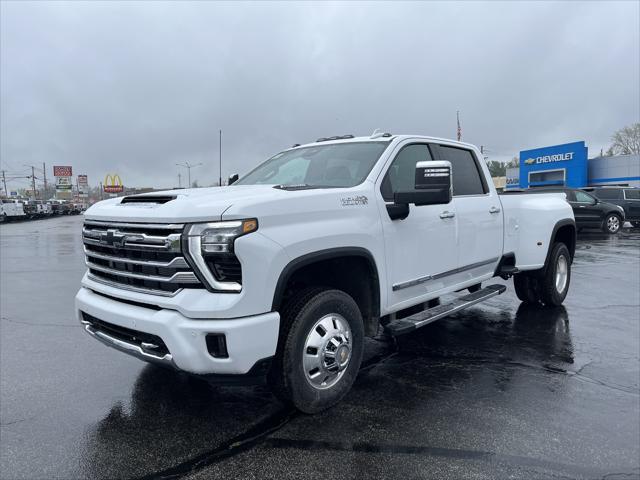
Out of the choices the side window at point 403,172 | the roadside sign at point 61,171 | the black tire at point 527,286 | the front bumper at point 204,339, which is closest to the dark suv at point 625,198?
the black tire at point 527,286

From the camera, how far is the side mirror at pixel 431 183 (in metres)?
3.54

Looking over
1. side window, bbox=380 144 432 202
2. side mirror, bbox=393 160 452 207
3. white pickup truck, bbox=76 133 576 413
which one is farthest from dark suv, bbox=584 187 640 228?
side mirror, bbox=393 160 452 207

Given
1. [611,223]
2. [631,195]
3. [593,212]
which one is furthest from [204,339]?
[631,195]

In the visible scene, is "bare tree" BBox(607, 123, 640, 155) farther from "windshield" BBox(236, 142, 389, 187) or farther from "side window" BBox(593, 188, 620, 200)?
"windshield" BBox(236, 142, 389, 187)

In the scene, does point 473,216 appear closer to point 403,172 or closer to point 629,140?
point 403,172

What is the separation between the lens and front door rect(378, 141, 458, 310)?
3.86 metres

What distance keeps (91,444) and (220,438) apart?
31.5 inches

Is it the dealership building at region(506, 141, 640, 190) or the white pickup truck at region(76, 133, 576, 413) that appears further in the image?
the dealership building at region(506, 141, 640, 190)

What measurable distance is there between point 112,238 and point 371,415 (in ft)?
7.02

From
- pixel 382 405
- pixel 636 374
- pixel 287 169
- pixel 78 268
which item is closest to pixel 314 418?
pixel 382 405

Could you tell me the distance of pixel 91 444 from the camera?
3.08 m

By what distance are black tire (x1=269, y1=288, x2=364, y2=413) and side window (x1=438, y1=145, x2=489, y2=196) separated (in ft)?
7.00

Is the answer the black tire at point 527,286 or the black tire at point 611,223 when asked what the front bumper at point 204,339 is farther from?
the black tire at point 611,223

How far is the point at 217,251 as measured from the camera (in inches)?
110
